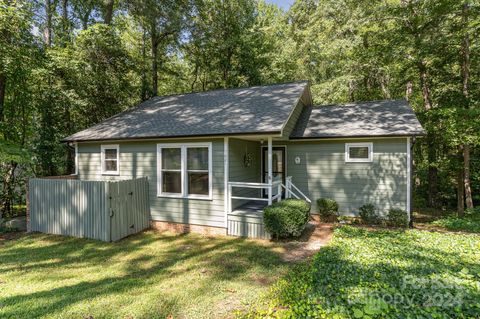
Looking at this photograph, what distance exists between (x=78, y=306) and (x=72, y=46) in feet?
35.9

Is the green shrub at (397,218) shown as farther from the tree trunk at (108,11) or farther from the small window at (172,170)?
the tree trunk at (108,11)

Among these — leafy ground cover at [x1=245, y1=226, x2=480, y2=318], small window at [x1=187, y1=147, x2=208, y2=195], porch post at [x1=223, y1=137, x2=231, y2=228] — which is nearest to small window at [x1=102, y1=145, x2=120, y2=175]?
small window at [x1=187, y1=147, x2=208, y2=195]

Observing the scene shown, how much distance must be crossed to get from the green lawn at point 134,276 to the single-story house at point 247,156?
1097mm

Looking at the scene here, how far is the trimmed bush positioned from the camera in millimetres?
6281

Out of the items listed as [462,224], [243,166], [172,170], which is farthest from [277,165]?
[462,224]

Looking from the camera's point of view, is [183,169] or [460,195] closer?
[183,169]

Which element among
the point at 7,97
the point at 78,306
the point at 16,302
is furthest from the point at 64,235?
the point at 7,97

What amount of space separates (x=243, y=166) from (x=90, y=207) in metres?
4.35

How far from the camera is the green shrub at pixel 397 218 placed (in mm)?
7535

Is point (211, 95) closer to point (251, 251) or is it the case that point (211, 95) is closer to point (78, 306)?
point (251, 251)

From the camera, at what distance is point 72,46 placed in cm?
1088

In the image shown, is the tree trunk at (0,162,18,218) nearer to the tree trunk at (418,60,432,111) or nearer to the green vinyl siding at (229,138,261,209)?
the green vinyl siding at (229,138,261,209)

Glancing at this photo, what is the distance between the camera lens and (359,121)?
8953 mm

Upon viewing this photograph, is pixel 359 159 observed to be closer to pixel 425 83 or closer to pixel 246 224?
pixel 246 224
